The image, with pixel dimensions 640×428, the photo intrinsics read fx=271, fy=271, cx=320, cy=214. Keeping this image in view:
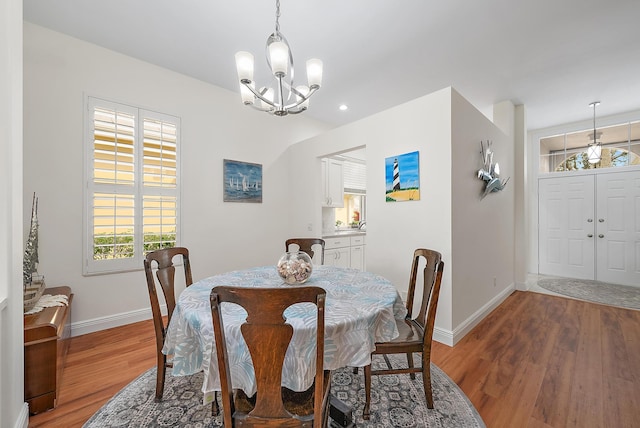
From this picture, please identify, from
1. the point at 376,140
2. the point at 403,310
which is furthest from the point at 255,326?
the point at 376,140

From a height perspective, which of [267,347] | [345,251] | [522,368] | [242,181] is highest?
[242,181]

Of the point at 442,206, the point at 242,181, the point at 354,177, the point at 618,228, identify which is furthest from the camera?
the point at 354,177

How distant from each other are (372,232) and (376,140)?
1.08 meters

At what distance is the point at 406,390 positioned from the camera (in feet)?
6.23

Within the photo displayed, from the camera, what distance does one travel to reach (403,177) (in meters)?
2.90

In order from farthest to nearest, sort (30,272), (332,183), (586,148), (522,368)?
(586,148)
(332,183)
(522,368)
(30,272)

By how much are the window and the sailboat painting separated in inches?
25.5

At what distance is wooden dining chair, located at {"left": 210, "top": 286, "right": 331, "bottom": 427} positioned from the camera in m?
0.96

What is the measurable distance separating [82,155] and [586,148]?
766 cm

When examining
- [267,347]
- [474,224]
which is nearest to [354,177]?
[474,224]

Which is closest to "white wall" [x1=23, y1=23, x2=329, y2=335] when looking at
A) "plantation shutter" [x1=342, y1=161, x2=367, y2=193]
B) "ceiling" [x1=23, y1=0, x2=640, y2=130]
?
"ceiling" [x1=23, y1=0, x2=640, y2=130]

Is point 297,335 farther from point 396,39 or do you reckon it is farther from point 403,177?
point 396,39

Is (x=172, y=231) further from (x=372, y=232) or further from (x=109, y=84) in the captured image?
(x=372, y=232)

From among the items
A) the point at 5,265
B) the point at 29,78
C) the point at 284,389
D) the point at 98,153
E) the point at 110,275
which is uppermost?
the point at 29,78
